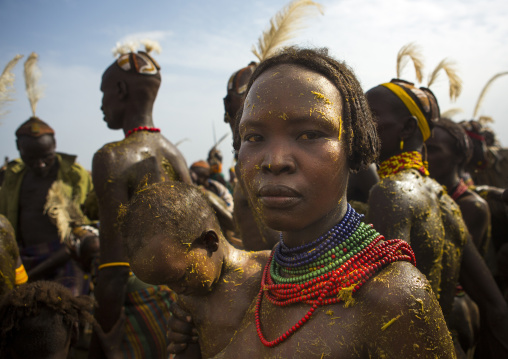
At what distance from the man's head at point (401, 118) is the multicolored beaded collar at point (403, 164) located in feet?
0.26

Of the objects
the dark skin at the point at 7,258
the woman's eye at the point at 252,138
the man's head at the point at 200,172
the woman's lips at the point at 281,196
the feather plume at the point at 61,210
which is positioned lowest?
the man's head at the point at 200,172

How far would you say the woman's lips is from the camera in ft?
4.36

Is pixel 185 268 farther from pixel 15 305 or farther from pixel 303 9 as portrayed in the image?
pixel 303 9

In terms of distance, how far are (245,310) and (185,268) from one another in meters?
0.32

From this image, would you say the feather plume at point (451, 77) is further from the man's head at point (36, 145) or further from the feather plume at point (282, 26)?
the man's head at point (36, 145)

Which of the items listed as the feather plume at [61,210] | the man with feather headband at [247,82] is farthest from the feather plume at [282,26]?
the feather plume at [61,210]

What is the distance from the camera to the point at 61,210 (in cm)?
540

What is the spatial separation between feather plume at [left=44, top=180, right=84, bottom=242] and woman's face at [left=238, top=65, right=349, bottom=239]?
4414 mm

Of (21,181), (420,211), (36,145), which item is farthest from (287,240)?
(21,181)

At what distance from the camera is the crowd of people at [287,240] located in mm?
1275

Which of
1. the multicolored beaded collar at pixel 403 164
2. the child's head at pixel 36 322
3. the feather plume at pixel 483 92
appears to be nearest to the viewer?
the child's head at pixel 36 322

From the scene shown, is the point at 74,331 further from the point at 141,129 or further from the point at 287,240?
the point at 287,240

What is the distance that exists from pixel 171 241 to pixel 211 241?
19cm

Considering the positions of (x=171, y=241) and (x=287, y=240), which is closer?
(x=287, y=240)
